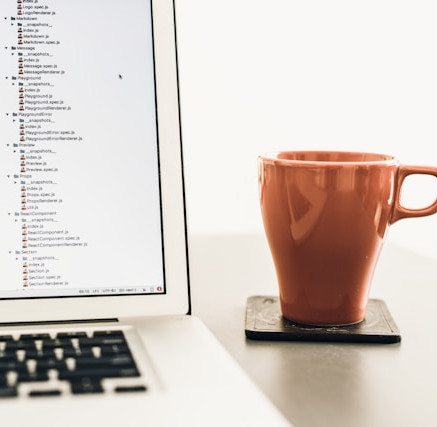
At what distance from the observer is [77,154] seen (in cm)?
58

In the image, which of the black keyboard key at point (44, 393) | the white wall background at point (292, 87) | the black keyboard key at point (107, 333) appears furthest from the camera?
the white wall background at point (292, 87)

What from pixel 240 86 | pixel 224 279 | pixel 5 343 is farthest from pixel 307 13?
pixel 5 343

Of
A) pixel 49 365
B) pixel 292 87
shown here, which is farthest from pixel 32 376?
pixel 292 87

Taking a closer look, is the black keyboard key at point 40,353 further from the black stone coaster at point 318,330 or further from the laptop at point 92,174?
the black stone coaster at point 318,330

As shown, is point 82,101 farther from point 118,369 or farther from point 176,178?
point 118,369

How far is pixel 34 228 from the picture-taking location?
1.87 feet

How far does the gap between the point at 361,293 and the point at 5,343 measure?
0.96ft

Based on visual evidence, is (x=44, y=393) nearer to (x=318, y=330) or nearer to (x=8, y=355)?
(x=8, y=355)

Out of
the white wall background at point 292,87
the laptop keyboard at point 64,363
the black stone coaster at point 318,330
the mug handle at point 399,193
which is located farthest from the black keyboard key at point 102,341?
the white wall background at point 292,87

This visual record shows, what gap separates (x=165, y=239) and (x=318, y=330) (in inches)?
5.8

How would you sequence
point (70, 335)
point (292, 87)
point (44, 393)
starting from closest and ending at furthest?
Answer: point (44, 393)
point (70, 335)
point (292, 87)

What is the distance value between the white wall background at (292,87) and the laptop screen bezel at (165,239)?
0.58 m

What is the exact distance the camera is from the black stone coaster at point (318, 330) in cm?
59

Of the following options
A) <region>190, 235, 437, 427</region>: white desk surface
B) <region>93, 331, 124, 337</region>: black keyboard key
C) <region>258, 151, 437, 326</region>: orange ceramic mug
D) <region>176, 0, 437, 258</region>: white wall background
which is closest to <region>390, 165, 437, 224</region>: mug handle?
<region>258, 151, 437, 326</region>: orange ceramic mug
